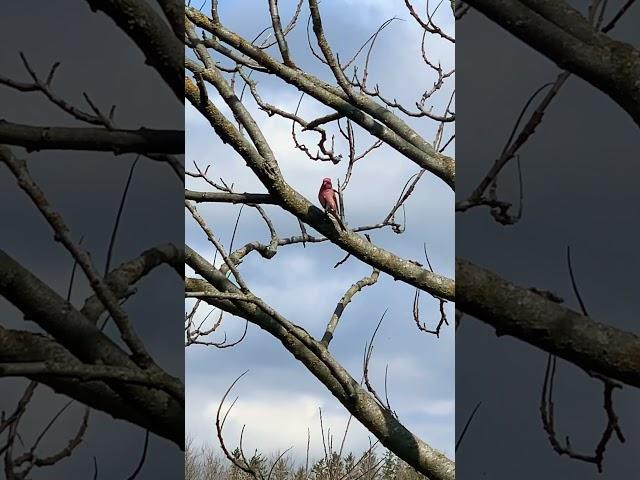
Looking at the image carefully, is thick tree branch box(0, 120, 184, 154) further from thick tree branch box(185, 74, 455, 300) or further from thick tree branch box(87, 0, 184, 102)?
thick tree branch box(185, 74, 455, 300)

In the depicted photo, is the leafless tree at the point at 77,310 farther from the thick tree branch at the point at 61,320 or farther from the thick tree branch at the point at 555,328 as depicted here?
the thick tree branch at the point at 555,328

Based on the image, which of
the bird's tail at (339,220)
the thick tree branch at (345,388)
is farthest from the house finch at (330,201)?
the thick tree branch at (345,388)

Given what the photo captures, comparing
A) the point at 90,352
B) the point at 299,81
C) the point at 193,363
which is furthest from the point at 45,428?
the point at 193,363

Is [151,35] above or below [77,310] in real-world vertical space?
above

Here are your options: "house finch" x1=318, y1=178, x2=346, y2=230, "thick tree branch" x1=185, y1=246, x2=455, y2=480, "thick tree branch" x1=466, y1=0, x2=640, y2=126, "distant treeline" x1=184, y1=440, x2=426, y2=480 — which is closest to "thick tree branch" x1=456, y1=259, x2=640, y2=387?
"thick tree branch" x1=466, y1=0, x2=640, y2=126

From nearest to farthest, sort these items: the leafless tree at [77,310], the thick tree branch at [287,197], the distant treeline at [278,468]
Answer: the leafless tree at [77,310] < the thick tree branch at [287,197] < the distant treeline at [278,468]

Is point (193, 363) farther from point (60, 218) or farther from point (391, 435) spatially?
point (60, 218)

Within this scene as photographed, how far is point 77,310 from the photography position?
2.45 feet

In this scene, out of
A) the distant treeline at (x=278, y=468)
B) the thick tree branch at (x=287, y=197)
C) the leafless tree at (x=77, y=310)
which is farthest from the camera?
the distant treeline at (x=278, y=468)

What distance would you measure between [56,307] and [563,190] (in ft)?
1.62

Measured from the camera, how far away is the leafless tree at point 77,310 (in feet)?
2.39

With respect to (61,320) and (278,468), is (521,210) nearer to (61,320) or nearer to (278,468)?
(61,320)

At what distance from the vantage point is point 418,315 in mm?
1683

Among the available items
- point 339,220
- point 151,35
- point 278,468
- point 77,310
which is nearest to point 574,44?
point 151,35
